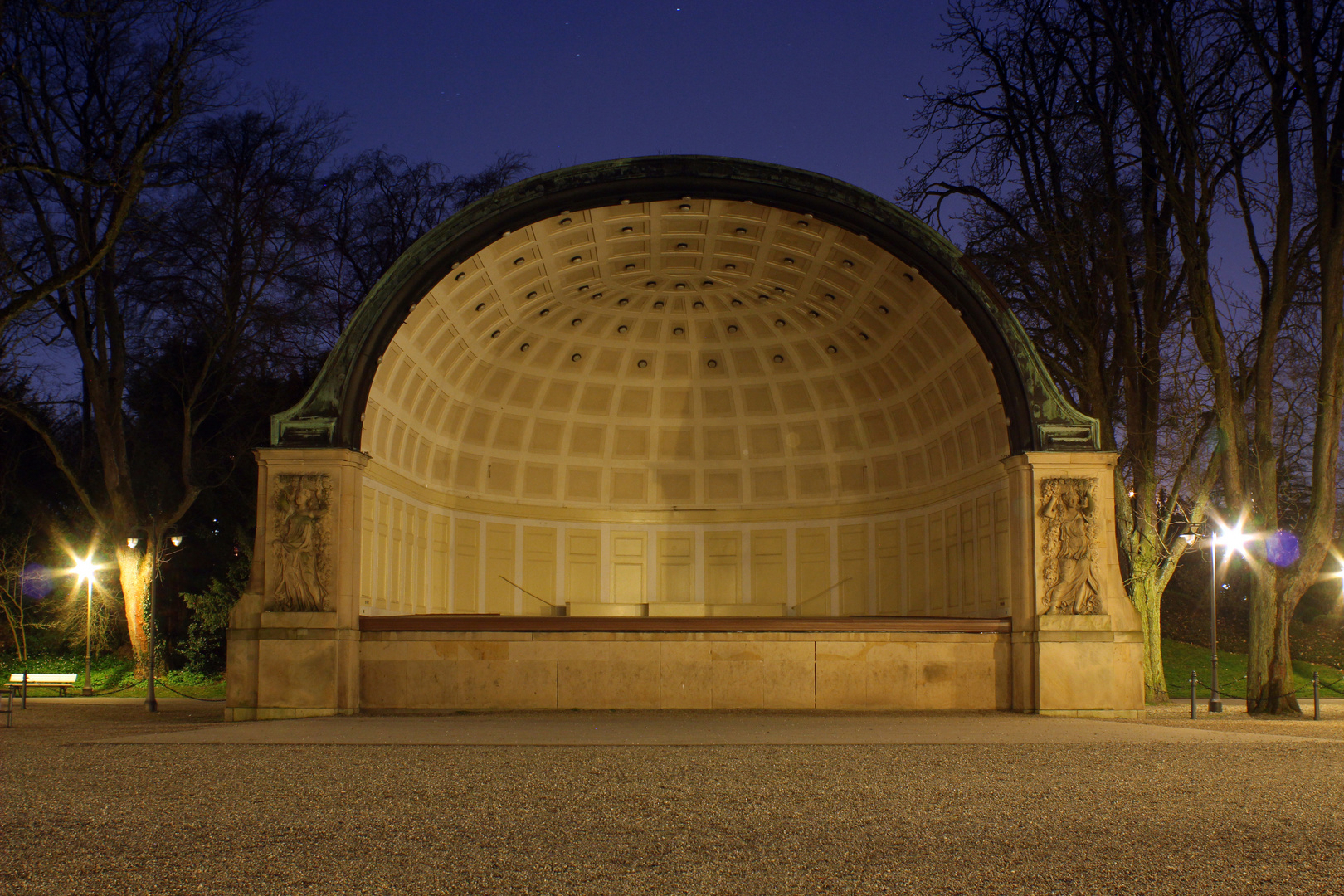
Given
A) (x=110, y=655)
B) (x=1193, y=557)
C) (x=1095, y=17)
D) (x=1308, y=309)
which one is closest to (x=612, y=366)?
(x=1095, y=17)

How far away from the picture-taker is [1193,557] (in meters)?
44.8

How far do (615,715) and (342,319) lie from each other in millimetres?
20081

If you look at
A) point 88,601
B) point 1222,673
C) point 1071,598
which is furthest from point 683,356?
point 88,601

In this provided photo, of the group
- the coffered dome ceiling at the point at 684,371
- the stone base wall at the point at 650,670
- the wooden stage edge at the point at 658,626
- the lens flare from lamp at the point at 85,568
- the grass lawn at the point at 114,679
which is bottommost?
the grass lawn at the point at 114,679

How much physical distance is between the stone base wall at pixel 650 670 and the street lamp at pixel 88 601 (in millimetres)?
12796

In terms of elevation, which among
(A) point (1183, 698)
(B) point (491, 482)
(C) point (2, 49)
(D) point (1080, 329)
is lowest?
(A) point (1183, 698)

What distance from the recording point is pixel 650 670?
20344 millimetres

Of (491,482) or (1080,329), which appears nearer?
(1080,329)

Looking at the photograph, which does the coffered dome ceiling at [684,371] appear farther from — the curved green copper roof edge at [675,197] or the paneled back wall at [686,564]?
the paneled back wall at [686,564]

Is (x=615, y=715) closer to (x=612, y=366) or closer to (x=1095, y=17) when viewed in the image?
(x=612, y=366)

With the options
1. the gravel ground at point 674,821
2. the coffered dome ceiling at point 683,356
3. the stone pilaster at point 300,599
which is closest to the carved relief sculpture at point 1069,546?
the coffered dome ceiling at point 683,356

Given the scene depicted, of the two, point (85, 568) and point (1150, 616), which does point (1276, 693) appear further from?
point (85, 568)

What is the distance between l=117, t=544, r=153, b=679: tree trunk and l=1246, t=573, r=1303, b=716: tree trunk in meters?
25.4

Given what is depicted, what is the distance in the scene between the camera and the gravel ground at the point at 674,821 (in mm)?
6691
